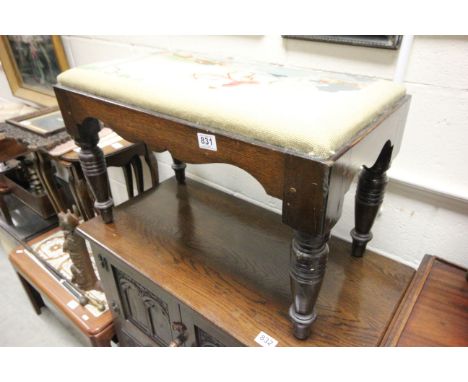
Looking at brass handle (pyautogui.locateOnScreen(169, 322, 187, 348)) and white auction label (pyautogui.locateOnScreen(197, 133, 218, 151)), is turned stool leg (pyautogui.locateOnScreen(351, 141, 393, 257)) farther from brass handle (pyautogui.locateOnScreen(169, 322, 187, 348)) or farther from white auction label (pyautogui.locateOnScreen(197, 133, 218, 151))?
brass handle (pyautogui.locateOnScreen(169, 322, 187, 348))

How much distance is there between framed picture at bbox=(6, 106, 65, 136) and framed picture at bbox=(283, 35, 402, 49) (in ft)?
3.36

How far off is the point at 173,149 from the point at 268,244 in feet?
1.33

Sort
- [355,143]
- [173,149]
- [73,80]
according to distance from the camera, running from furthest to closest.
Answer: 1. [73,80]
2. [173,149]
3. [355,143]

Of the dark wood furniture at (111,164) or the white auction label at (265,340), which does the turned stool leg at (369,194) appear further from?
the dark wood furniture at (111,164)

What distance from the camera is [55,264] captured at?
1555 mm

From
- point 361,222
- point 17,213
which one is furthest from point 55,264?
point 361,222

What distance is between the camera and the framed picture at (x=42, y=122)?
1437 millimetres

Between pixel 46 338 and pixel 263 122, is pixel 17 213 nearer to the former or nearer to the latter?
pixel 46 338

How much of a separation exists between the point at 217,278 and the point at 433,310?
0.47 meters

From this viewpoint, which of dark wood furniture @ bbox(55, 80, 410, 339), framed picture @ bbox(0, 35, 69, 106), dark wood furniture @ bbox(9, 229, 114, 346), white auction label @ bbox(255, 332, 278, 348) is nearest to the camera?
dark wood furniture @ bbox(55, 80, 410, 339)

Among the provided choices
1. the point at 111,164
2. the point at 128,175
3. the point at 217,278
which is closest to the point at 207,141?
the point at 217,278

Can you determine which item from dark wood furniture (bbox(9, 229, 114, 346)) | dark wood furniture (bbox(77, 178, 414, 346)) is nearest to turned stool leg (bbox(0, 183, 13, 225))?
→ dark wood furniture (bbox(9, 229, 114, 346))

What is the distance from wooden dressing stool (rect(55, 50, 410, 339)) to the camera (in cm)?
53

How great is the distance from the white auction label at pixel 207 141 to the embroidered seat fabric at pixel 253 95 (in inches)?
0.7
